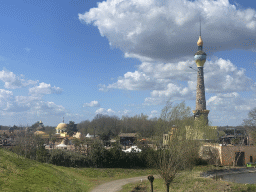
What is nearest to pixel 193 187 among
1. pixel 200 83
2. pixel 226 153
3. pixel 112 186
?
pixel 112 186

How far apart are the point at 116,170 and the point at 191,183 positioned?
957 centimetres

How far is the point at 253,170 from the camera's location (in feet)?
99.8

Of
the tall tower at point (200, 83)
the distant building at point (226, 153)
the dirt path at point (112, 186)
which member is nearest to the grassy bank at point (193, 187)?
the dirt path at point (112, 186)

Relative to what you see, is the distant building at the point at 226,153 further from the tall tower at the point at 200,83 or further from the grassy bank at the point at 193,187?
the tall tower at the point at 200,83

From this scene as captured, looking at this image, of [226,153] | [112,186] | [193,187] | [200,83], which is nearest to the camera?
[193,187]

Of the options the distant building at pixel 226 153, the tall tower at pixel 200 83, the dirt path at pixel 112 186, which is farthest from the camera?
the tall tower at pixel 200 83

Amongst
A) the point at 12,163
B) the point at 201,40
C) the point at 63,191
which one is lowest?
the point at 63,191

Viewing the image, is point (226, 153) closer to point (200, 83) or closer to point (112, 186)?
point (112, 186)

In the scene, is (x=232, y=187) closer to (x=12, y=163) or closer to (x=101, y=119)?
(x=12, y=163)

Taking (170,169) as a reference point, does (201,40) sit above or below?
above

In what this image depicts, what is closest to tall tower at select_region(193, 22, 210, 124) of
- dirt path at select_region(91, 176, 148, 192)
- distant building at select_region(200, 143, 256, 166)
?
distant building at select_region(200, 143, 256, 166)

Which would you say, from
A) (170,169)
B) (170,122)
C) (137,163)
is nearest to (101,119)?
(137,163)

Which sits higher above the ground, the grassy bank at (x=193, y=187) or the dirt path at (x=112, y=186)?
the grassy bank at (x=193, y=187)

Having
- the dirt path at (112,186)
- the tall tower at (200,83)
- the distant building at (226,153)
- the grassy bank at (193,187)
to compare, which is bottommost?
the dirt path at (112,186)
